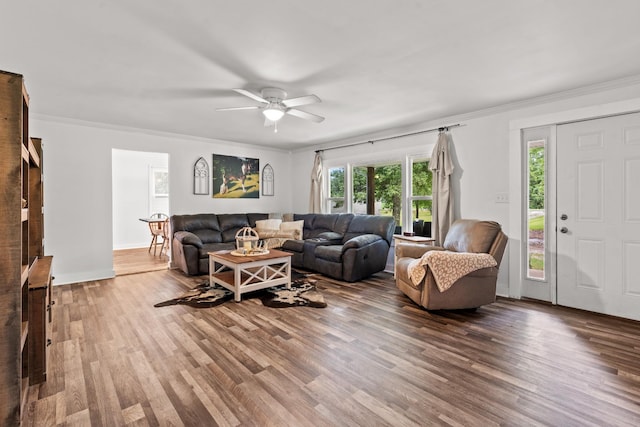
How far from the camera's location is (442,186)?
445cm

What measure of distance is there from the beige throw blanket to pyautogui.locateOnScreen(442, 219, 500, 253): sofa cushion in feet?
0.68

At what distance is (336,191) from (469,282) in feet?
11.8

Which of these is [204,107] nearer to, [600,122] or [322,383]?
[322,383]

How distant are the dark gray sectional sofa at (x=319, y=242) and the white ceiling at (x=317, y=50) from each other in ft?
6.35

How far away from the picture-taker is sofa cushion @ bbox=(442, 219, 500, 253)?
10.9 ft

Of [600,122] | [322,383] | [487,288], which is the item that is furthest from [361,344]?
[600,122]

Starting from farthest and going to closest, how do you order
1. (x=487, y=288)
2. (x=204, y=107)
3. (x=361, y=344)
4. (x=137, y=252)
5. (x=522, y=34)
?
(x=137, y=252), (x=204, y=107), (x=487, y=288), (x=361, y=344), (x=522, y=34)

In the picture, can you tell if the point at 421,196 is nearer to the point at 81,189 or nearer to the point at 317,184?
the point at 317,184

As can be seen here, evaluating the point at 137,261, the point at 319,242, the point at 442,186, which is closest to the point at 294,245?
the point at 319,242

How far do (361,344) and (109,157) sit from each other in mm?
4640

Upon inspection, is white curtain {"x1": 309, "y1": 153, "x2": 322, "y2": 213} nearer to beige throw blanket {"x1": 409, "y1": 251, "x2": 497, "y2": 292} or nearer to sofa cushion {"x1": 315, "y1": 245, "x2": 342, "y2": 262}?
sofa cushion {"x1": 315, "y1": 245, "x2": 342, "y2": 262}

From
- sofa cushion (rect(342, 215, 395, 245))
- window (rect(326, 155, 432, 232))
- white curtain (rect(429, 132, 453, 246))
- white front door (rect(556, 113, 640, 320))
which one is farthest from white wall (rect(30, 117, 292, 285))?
white front door (rect(556, 113, 640, 320))

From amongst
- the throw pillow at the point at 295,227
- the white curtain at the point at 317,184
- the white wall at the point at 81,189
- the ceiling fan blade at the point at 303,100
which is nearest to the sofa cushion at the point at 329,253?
the throw pillow at the point at 295,227

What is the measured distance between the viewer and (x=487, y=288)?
3.23 meters
